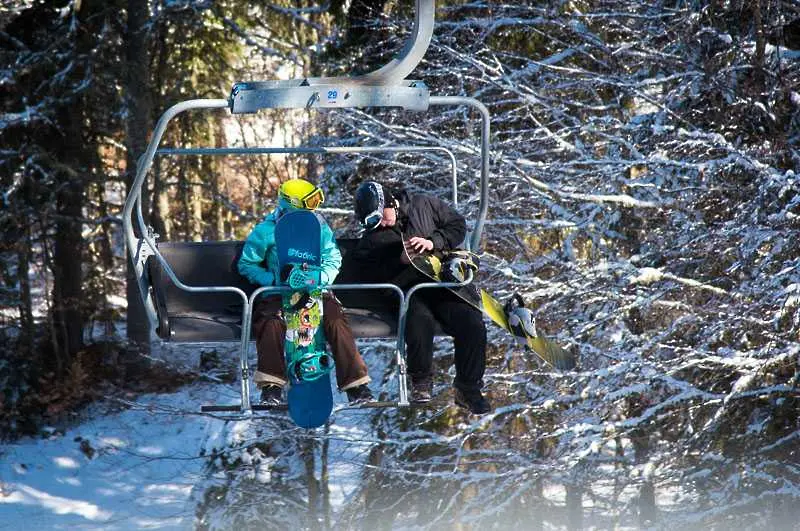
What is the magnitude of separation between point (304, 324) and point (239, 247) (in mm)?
918

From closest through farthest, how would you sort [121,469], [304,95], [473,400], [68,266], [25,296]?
[304,95] → [473,400] → [121,469] → [25,296] → [68,266]

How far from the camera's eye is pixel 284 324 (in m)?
5.12

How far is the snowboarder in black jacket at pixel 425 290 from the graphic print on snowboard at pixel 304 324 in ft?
1.10

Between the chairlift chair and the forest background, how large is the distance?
469cm

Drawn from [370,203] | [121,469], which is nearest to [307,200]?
[370,203]

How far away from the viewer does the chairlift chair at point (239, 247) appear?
4469mm

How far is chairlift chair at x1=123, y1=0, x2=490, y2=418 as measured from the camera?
176 inches

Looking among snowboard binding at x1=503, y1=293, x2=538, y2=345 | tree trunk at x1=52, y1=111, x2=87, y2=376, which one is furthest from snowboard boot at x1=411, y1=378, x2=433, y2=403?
tree trunk at x1=52, y1=111, x2=87, y2=376

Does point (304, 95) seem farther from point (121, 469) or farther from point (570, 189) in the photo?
point (121, 469)

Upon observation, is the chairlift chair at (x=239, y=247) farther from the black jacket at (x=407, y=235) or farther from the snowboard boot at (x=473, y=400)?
the snowboard boot at (x=473, y=400)

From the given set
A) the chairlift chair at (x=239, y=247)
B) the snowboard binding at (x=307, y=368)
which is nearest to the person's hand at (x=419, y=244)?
the chairlift chair at (x=239, y=247)

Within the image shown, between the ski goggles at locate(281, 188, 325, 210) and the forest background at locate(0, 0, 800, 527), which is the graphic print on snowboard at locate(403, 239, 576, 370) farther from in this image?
the forest background at locate(0, 0, 800, 527)

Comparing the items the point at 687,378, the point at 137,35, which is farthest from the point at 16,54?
the point at 687,378

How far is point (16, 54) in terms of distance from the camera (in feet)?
49.8
